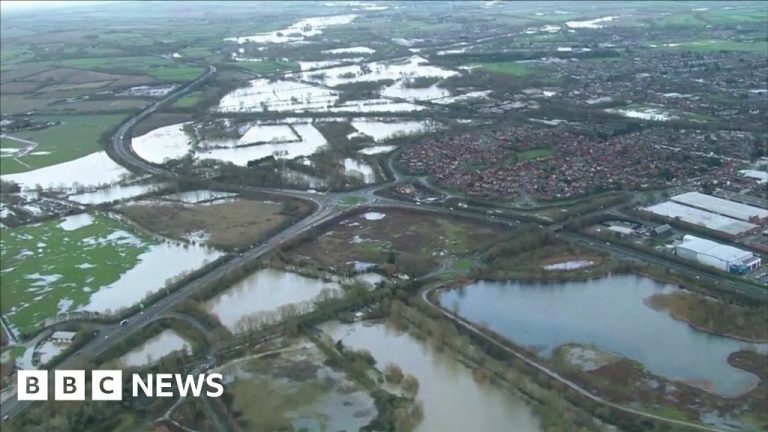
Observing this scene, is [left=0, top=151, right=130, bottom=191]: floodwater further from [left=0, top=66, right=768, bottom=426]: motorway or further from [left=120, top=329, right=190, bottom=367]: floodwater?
[left=120, top=329, right=190, bottom=367]: floodwater

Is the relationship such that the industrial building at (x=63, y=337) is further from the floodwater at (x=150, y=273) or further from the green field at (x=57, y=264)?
the floodwater at (x=150, y=273)

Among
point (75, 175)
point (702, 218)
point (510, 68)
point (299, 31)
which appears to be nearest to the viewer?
point (702, 218)

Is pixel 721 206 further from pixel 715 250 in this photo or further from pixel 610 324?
pixel 610 324

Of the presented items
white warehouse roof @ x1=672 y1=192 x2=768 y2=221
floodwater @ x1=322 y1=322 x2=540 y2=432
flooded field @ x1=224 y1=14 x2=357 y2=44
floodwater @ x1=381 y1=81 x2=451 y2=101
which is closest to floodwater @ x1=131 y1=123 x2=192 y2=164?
floodwater @ x1=381 y1=81 x2=451 y2=101

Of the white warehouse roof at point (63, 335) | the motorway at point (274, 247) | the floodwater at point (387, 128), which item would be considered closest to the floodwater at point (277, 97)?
the floodwater at point (387, 128)

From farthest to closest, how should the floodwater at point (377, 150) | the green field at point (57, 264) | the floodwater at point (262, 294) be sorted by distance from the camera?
the floodwater at point (377, 150)
the green field at point (57, 264)
the floodwater at point (262, 294)

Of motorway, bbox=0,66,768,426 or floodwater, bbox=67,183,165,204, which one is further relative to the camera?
floodwater, bbox=67,183,165,204

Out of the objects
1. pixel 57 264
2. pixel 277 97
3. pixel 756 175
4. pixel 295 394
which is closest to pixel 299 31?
pixel 277 97
